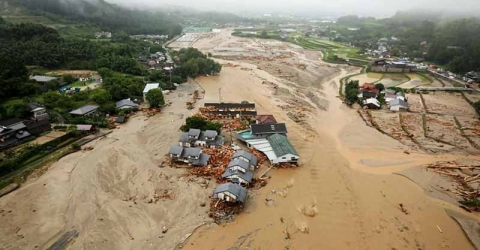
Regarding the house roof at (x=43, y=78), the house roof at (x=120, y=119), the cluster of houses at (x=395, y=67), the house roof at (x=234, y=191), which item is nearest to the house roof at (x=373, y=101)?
the cluster of houses at (x=395, y=67)

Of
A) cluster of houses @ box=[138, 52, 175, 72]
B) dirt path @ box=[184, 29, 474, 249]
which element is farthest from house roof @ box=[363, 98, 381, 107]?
cluster of houses @ box=[138, 52, 175, 72]

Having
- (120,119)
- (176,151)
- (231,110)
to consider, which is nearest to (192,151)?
(176,151)

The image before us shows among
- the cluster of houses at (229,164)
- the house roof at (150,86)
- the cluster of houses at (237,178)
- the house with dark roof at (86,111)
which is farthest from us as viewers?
the house roof at (150,86)

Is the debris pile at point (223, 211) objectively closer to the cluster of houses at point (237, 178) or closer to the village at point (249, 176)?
the village at point (249, 176)

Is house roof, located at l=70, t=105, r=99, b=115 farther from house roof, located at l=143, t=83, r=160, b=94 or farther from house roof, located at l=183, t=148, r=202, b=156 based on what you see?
house roof, located at l=183, t=148, r=202, b=156

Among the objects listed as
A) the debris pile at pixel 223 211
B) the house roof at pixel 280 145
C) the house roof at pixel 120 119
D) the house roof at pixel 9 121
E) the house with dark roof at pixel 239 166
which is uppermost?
the house roof at pixel 9 121

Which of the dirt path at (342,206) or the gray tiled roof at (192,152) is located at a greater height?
the gray tiled roof at (192,152)

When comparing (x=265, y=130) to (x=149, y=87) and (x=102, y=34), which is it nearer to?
(x=149, y=87)
